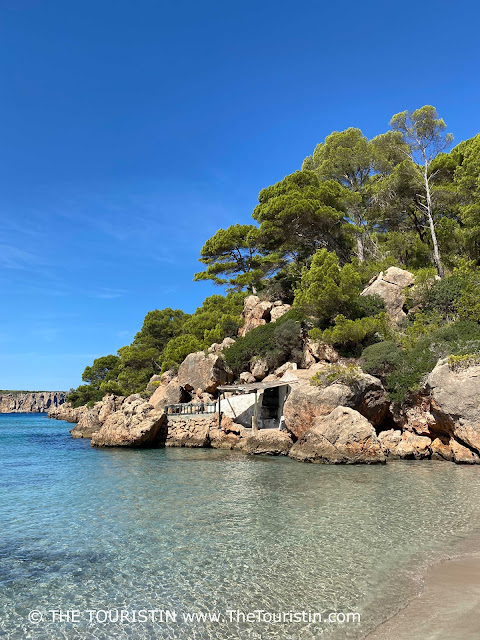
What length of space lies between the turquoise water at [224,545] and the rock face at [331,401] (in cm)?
483

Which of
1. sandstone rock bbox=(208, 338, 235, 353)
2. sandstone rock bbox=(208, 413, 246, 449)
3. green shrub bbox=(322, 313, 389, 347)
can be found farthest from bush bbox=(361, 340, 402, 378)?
sandstone rock bbox=(208, 338, 235, 353)

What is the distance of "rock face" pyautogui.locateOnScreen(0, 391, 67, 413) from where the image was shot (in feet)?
522

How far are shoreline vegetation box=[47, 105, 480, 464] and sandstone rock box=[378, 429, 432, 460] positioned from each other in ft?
0.19

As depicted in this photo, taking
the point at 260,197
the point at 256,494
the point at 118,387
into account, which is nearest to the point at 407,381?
the point at 256,494

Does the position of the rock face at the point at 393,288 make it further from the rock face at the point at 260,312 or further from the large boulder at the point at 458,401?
the large boulder at the point at 458,401

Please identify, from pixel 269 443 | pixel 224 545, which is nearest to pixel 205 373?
pixel 269 443

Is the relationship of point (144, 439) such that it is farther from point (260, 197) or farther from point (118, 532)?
point (260, 197)

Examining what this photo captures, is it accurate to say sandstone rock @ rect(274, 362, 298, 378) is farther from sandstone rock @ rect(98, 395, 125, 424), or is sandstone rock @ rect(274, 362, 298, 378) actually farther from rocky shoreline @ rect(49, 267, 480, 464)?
sandstone rock @ rect(98, 395, 125, 424)

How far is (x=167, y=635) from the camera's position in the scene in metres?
4.75

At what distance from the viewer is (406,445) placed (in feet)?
60.2

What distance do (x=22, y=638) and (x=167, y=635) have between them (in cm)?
169

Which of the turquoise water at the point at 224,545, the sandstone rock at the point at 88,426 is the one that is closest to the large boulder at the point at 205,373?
the sandstone rock at the point at 88,426

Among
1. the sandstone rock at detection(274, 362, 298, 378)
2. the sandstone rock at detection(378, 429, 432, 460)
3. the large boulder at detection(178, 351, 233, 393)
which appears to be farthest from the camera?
the large boulder at detection(178, 351, 233, 393)

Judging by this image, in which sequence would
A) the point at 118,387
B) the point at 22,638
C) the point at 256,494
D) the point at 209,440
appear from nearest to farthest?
the point at 22,638
the point at 256,494
the point at 209,440
the point at 118,387
